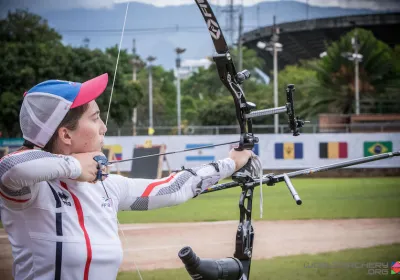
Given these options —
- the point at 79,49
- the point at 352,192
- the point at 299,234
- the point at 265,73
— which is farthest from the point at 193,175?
the point at 265,73

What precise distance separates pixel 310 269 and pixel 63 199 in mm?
4966

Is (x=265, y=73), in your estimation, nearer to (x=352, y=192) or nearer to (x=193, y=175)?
(x=352, y=192)

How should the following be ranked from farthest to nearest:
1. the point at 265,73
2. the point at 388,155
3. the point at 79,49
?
the point at 265,73
the point at 79,49
the point at 388,155

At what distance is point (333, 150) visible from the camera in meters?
21.6

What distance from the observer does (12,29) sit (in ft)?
78.4

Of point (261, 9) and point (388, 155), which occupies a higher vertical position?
point (261, 9)

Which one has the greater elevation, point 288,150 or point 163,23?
point 163,23

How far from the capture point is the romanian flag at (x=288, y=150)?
21531 mm

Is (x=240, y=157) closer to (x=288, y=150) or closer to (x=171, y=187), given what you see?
(x=171, y=187)

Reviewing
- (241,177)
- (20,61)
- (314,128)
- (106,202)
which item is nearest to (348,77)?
(314,128)

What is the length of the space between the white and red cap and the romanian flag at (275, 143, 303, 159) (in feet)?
64.1

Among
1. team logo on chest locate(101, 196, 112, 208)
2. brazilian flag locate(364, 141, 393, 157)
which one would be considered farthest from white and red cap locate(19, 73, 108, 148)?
brazilian flag locate(364, 141, 393, 157)

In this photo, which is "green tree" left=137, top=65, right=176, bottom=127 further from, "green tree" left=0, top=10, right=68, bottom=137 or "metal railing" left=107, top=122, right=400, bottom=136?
"metal railing" left=107, top=122, right=400, bottom=136

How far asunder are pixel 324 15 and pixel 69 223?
38679 millimetres
